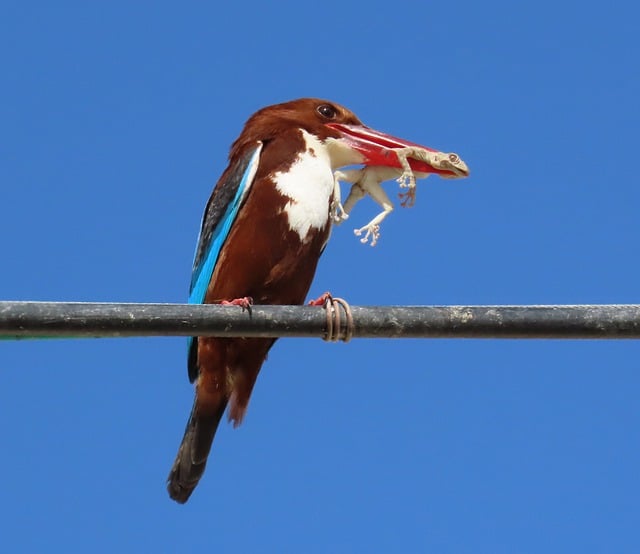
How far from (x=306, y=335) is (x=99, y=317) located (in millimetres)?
674

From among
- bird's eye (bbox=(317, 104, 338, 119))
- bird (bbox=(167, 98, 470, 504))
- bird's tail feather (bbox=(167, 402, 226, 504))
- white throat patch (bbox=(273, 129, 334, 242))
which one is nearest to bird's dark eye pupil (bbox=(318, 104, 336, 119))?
bird's eye (bbox=(317, 104, 338, 119))

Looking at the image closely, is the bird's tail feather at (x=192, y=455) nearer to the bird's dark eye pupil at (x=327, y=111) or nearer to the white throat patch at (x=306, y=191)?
the white throat patch at (x=306, y=191)

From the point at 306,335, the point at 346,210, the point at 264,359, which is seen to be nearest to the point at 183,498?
the point at 264,359

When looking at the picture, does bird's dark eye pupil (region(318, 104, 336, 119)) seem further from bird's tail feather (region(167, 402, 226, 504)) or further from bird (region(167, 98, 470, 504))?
bird's tail feather (region(167, 402, 226, 504))

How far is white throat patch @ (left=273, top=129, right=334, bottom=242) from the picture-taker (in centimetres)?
554

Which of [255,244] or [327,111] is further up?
[327,111]

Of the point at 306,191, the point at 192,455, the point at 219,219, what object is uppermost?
the point at 306,191

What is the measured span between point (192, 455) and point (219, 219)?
3.97ft

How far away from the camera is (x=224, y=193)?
5820 mm

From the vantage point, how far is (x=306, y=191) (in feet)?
18.4

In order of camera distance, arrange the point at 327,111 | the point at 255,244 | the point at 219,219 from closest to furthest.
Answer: the point at 255,244 < the point at 219,219 < the point at 327,111

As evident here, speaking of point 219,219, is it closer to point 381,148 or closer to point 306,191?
point 306,191

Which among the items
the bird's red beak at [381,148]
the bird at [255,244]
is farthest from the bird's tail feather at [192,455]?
the bird's red beak at [381,148]

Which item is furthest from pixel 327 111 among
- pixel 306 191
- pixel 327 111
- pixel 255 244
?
pixel 255 244
